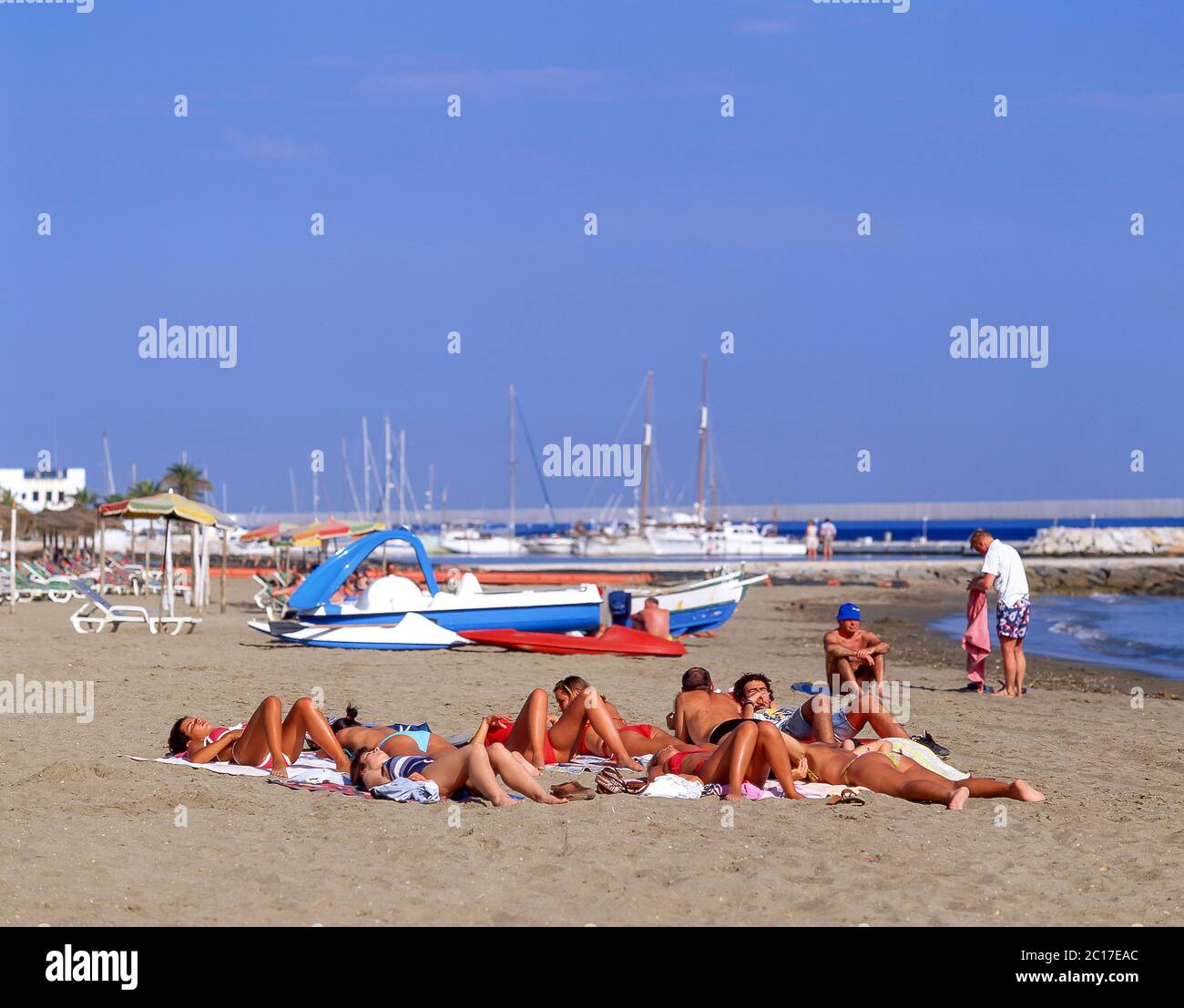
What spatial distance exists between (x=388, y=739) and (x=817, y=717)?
101 inches

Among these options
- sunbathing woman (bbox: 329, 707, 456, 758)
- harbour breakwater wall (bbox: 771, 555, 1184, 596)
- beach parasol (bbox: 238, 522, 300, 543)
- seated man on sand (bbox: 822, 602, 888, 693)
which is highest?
beach parasol (bbox: 238, 522, 300, 543)

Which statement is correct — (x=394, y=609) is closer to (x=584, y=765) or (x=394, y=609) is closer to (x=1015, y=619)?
(x=1015, y=619)

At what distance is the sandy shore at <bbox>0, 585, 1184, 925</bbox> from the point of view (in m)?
5.49

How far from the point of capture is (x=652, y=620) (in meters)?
18.8

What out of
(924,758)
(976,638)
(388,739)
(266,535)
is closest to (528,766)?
(388,739)

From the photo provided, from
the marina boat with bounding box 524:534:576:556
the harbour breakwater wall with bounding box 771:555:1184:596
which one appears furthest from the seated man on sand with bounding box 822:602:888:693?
the marina boat with bounding box 524:534:576:556

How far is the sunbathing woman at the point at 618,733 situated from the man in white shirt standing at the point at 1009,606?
535cm

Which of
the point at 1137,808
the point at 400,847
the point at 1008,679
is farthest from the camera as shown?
the point at 1008,679

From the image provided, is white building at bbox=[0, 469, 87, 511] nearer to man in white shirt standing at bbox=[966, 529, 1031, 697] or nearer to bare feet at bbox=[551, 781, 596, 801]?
man in white shirt standing at bbox=[966, 529, 1031, 697]

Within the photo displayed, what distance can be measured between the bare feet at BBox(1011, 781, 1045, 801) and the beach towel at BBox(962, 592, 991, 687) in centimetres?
547
